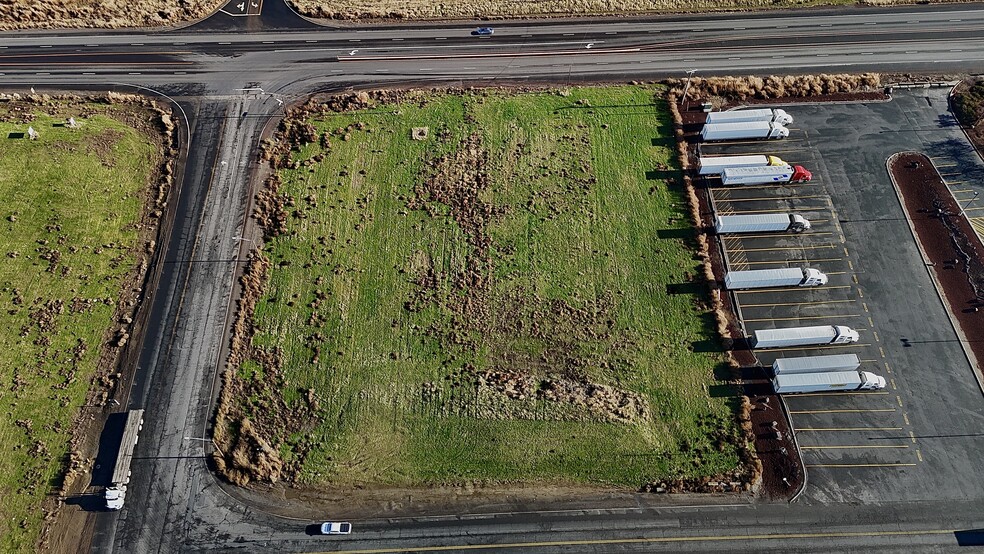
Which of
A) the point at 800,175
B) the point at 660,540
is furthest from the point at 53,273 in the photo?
the point at 800,175

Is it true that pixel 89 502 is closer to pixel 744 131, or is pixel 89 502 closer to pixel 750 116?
pixel 744 131

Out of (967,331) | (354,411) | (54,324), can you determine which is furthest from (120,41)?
(967,331)

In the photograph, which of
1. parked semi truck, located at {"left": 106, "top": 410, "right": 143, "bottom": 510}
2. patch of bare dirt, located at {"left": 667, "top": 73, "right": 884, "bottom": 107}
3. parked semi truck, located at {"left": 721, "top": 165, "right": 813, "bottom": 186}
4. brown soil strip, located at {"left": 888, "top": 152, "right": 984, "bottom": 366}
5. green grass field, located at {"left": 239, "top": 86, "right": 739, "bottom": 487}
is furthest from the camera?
patch of bare dirt, located at {"left": 667, "top": 73, "right": 884, "bottom": 107}

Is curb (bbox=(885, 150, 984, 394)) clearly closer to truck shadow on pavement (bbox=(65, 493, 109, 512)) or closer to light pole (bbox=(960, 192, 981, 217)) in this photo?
light pole (bbox=(960, 192, 981, 217))

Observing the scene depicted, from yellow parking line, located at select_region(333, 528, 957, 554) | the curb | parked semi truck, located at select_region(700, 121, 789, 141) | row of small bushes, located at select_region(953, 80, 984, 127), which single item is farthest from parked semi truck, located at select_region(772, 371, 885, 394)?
row of small bushes, located at select_region(953, 80, 984, 127)

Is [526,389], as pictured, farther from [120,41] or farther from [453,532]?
[120,41]

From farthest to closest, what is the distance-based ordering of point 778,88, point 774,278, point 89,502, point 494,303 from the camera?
point 778,88, point 494,303, point 774,278, point 89,502
